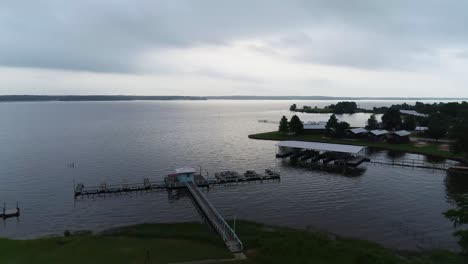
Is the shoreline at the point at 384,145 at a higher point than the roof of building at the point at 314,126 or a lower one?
lower

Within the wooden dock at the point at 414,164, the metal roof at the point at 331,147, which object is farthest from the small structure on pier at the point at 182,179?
the wooden dock at the point at 414,164

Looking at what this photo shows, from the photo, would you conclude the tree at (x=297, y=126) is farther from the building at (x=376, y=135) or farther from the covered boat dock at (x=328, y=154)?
the covered boat dock at (x=328, y=154)

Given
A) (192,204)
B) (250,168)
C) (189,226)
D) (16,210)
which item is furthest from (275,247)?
(250,168)

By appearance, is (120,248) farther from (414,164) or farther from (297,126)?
(297,126)

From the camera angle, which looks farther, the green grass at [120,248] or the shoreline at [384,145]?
the shoreline at [384,145]

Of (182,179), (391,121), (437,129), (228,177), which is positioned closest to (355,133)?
(437,129)

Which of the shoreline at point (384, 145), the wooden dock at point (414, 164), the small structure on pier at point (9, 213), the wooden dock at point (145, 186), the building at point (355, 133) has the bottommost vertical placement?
the small structure on pier at point (9, 213)

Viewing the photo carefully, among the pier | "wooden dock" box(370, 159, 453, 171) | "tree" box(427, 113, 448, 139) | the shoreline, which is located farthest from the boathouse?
"tree" box(427, 113, 448, 139)

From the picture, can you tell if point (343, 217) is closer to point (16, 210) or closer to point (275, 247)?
point (275, 247)
